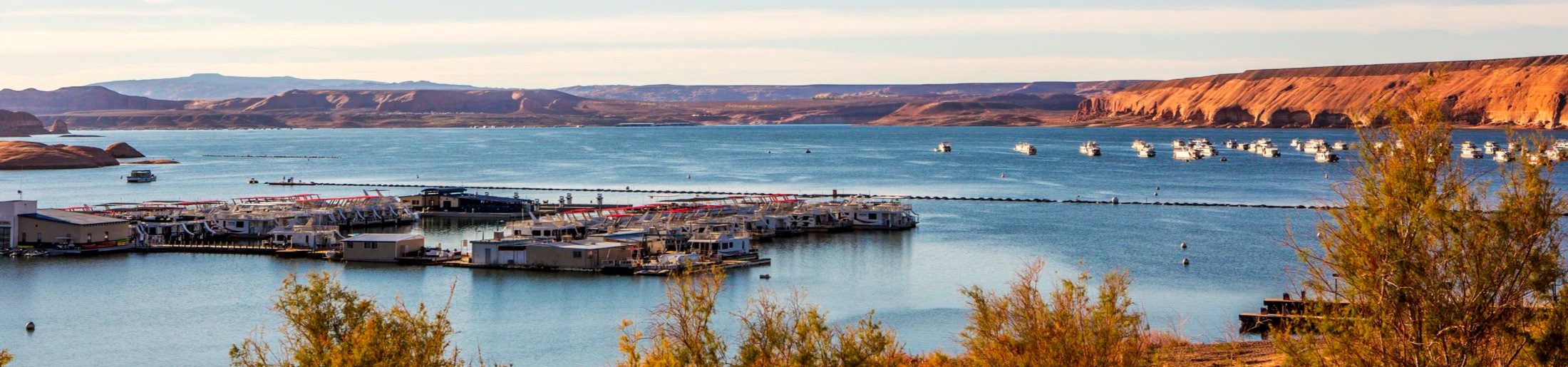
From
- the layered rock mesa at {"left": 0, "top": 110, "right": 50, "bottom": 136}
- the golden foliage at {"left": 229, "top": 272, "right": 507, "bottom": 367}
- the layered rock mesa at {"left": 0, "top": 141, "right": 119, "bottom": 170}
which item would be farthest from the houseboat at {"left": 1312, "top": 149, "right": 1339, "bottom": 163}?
the layered rock mesa at {"left": 0, "top": 110, "right": 50, "bottom": 136}

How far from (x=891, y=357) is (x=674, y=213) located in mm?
40192

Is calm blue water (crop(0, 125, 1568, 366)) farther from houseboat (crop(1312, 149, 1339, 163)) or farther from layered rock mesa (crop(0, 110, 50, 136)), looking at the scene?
layered rock mesa (crop(0, 110, 50, 136))

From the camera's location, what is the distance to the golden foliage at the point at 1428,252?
8.92 meters

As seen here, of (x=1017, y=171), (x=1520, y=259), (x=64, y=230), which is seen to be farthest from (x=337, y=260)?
(x=1017, y=171)

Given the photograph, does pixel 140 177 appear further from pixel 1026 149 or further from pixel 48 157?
pixel 1026 149

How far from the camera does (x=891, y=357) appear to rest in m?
13.5

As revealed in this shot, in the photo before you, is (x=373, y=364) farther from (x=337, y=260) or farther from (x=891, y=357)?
(x=337, y=260)

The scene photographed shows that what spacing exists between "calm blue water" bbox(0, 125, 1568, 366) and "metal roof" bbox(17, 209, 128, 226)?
8.45 ft

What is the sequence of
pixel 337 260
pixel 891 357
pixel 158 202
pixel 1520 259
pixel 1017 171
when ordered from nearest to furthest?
pixel 1520 259 → pixel 891 357 → pixel 337 260 → pixel 158 202 → pixel 1017 171

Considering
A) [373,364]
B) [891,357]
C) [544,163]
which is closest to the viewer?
[373,364]

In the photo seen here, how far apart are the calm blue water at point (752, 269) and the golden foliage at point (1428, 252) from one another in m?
4.12

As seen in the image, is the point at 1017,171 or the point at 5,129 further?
the point at 5,129

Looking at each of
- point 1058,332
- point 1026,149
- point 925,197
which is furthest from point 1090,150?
point 1058,332

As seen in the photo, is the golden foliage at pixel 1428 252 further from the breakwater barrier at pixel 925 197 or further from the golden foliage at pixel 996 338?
the breakwater barrier at pixel 925 197
